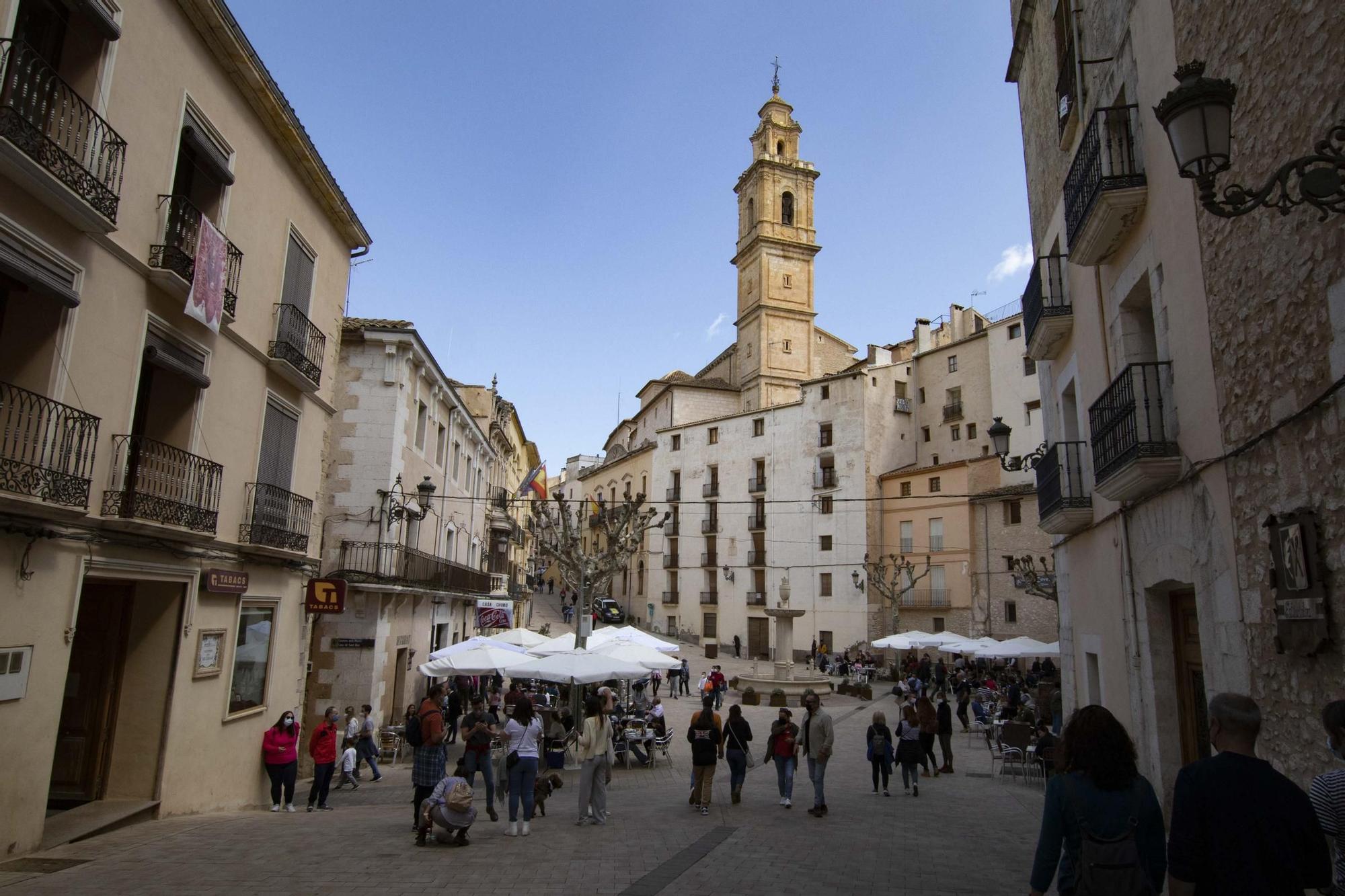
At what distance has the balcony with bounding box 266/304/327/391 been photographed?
488 inches

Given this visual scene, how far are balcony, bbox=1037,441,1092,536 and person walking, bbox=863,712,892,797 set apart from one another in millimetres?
3882

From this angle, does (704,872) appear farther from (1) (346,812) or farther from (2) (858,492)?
(2) (858,492)

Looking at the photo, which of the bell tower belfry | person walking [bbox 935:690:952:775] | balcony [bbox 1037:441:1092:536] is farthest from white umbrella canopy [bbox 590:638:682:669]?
the bell tower belfry

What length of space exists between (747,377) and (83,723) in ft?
178

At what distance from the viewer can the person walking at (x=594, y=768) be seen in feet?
34.2

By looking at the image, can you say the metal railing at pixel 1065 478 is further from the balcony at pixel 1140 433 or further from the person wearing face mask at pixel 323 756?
the person wearing face mask at pixel 323 756

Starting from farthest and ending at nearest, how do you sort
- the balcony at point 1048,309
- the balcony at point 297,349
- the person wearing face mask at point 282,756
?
the balcony at point 297,349 < the person wearing face mask at point 282,756 < the balcony at point 1048,309

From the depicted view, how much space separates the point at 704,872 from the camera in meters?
7.81

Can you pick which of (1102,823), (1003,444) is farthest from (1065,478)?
(1102,823)

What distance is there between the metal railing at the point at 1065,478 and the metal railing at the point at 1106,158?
10.3ft

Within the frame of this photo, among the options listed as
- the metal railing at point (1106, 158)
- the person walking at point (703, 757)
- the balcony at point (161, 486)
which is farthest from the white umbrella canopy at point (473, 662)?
the metal railing at point (1106, 158)

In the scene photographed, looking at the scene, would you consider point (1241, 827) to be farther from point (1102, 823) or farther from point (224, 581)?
point (224, 581)

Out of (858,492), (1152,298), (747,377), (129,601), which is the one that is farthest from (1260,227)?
(747,377)

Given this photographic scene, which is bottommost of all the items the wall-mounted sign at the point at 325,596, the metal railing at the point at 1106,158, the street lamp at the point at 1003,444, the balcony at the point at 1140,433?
the wall-mounted sign at the point at 325,596
